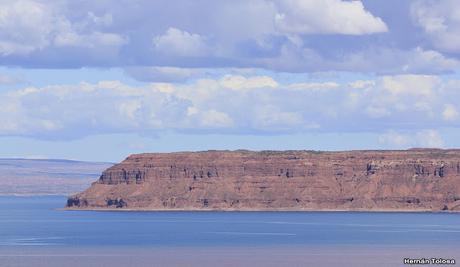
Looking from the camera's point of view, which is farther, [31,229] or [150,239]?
[31,229]

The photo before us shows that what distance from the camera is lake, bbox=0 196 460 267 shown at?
117 meters

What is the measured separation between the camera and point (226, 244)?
142m

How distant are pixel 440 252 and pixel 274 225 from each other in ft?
234

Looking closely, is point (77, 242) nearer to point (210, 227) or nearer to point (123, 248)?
point (123, 248)

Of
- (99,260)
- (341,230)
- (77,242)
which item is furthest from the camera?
(341,230)

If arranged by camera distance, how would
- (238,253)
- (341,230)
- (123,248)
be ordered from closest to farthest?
(238,253), (123,248), (341,230)

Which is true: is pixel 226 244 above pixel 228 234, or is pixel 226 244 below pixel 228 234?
below

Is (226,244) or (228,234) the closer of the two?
(226,244)

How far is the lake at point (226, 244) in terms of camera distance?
117 m

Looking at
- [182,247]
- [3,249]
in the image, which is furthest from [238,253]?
[3,249]

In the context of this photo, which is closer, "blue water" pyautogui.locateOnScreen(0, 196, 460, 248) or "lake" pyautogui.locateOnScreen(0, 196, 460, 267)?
"lake" pyautogui.locateOnScreen(0, 196, 460, 267)

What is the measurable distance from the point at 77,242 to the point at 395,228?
51538mm

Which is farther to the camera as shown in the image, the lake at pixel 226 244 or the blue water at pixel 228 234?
the blue water at pixel 228 234

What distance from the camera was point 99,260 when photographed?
4577 inches
